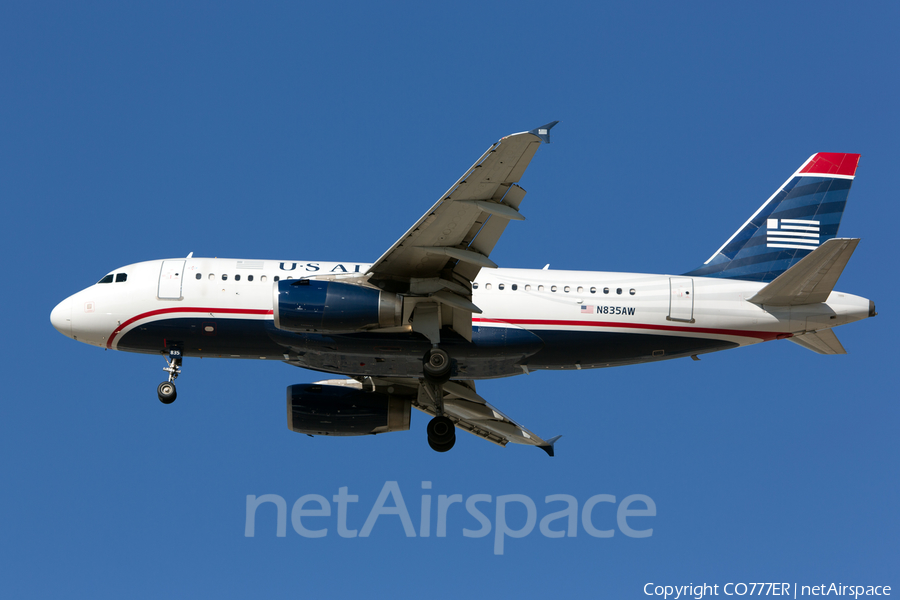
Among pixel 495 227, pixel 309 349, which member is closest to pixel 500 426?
pixel 309 349

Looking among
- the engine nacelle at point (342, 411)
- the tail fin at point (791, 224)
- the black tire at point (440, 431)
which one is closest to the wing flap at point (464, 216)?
the black tire at point (440, 431)

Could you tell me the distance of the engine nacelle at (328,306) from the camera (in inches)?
1020

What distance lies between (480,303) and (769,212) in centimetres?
1017

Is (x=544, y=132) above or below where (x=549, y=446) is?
above

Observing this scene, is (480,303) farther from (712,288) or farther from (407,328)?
(712,288)

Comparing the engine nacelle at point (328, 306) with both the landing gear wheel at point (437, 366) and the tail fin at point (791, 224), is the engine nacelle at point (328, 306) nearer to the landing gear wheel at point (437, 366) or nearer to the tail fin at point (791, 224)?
the landing gear wheel at point (437, 366)

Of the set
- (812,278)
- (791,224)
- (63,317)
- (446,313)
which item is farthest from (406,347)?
(791,224)

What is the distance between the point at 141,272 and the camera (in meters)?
29.5

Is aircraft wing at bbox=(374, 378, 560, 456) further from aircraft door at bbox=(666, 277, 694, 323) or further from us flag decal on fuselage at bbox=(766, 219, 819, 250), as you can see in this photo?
us flag decal on fuselage at bbox=(766, 219, 819, 250)

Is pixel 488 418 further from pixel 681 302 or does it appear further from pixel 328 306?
pixel 328 306

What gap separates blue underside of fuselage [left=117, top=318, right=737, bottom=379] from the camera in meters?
28.0

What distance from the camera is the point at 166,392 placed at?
2959 centimetres

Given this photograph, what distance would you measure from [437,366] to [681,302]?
734 cm

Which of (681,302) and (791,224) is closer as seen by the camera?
(681,302)
